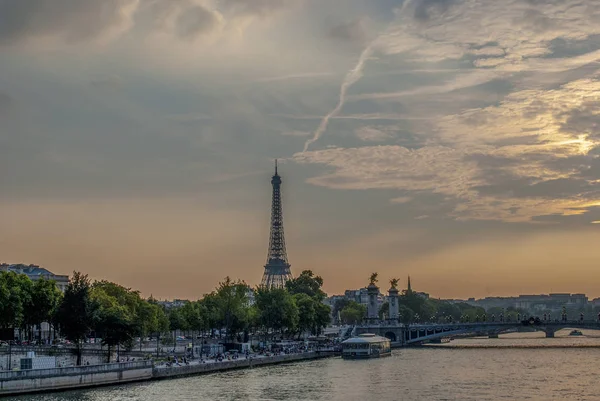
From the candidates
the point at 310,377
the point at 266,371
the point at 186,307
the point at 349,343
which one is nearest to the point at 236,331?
the point at 186,307

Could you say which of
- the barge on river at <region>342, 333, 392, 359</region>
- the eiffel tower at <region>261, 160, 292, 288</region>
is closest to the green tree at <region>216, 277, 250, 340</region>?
the barge on river at <region>342, 333, 392, 359</region>

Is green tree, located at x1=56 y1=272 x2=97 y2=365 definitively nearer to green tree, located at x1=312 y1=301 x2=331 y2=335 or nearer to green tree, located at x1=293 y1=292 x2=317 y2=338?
green tree, located at x1=293 y1=292 x2=317 y2=338

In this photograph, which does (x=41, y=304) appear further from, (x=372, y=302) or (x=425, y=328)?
(x=372, y=302)

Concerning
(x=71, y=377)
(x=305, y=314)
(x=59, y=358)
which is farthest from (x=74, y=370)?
(x=305, y=314)

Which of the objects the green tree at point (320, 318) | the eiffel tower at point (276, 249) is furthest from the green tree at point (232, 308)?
the eiffel tower at point (276, 249)

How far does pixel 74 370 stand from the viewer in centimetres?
6247

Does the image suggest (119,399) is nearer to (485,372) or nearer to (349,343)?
(485,372)

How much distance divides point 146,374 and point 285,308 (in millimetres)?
54126

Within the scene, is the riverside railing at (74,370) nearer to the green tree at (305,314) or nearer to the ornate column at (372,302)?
the green tree at (305,314)

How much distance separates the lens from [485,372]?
7969 cm

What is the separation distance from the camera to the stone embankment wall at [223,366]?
2859 inches

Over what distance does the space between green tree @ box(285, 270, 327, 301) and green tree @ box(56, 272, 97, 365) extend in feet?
315

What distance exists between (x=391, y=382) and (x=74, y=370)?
2535cm

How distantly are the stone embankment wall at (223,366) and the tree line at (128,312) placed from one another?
4652 millimetres
